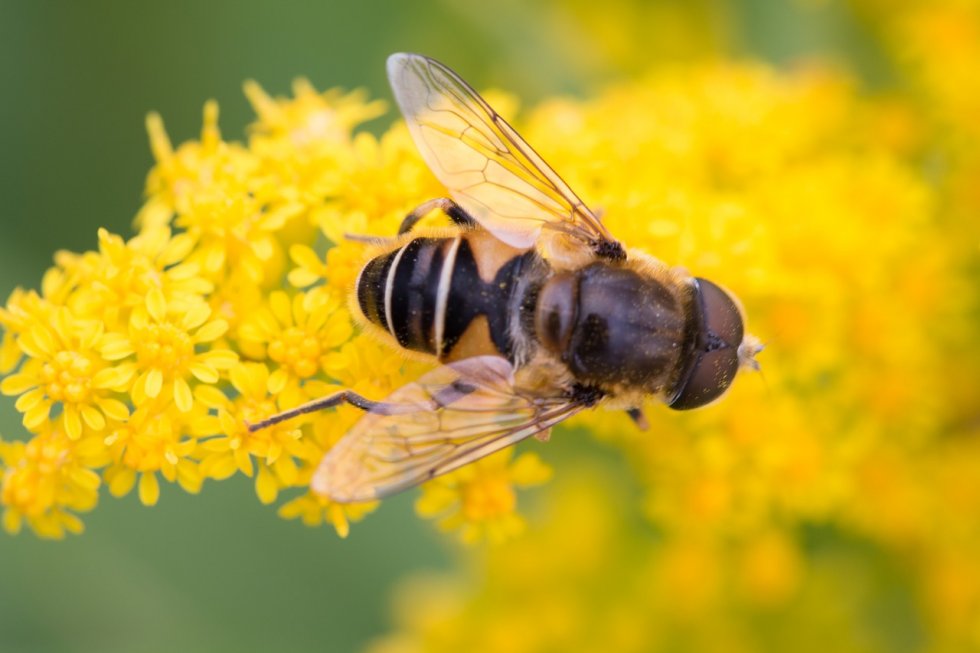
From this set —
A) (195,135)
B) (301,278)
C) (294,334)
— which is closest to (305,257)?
(301,278)

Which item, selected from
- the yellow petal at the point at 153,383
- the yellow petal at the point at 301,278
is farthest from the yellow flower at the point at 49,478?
the yellow petal at the point at 301,278

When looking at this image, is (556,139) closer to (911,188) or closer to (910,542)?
(911,188)

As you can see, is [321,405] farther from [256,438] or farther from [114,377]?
[114,377]

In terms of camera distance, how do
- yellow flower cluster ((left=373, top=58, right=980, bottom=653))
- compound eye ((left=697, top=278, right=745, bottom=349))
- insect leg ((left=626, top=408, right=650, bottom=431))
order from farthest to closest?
yellow flower cluster ((left=373, top=58, right=980, bottom=653))
insect leg ((left=626, top=408, right=650, bottom=431))
compound eye ((left=697, top=278, right=745, bottom=349))

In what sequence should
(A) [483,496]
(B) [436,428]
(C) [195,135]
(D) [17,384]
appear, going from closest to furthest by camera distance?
(B) [436,428]
(D) [17,384]
(A) [483,496]
(C) [195,135]

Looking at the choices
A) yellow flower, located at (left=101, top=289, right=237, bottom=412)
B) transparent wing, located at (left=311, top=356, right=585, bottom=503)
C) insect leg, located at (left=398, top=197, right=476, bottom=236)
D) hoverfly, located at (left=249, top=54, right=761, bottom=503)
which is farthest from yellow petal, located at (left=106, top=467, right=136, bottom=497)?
insect leg, located at (left=398, top=197, right=476, bottom=236)

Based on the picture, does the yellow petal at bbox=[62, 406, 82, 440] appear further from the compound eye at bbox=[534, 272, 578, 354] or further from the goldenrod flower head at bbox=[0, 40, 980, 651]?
the compound eye at bbox=[534, 272, 578, 354]

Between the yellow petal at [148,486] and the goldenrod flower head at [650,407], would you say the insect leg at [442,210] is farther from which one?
the yellow petal at [148,486]

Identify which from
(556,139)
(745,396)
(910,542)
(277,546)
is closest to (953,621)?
(910,542)
